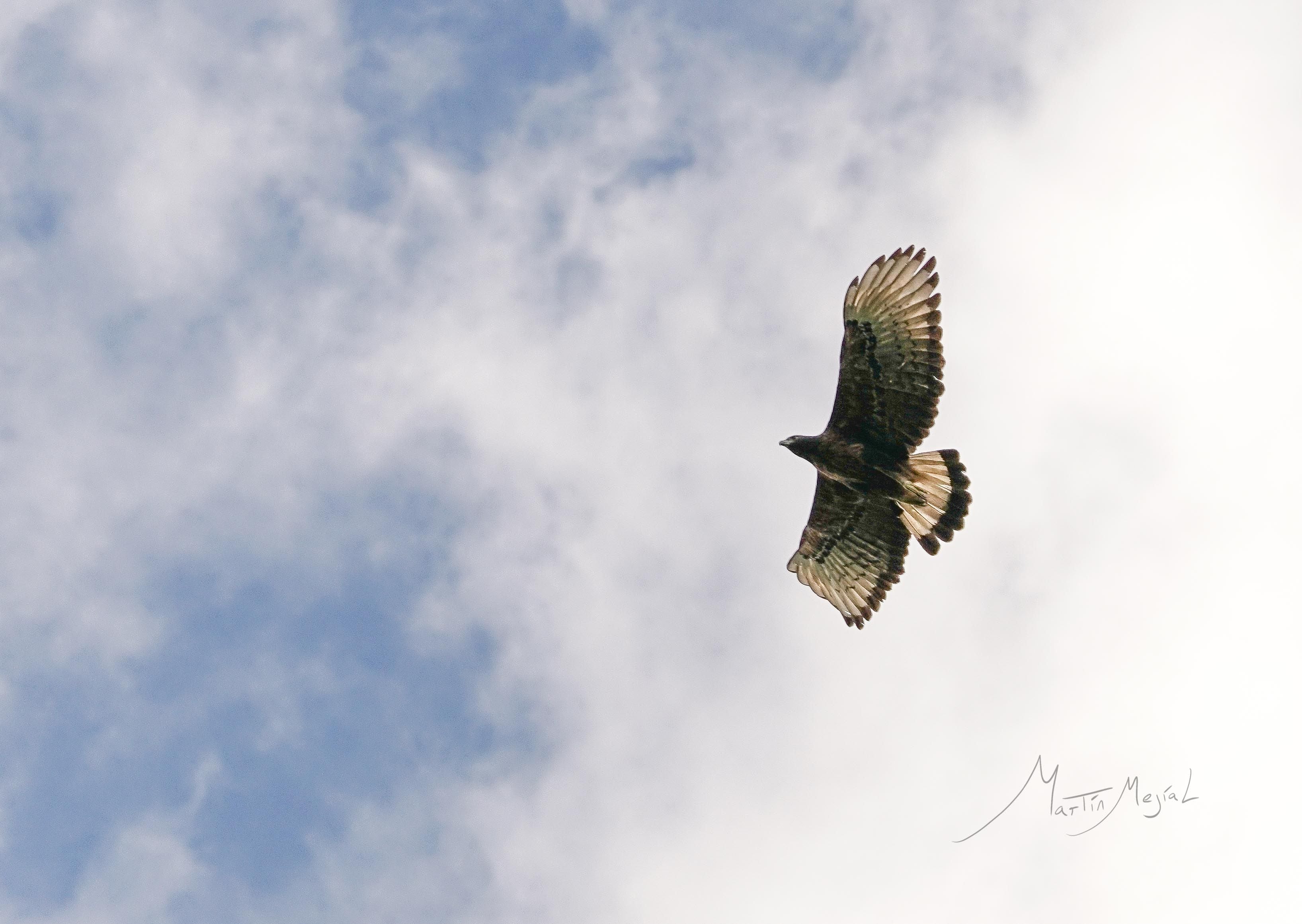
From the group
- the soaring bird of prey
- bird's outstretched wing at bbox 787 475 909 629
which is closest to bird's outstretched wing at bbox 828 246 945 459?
the soaring bird of prey

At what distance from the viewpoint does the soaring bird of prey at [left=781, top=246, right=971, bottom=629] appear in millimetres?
17453

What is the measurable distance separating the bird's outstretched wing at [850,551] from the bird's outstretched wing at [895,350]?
1.44 meters

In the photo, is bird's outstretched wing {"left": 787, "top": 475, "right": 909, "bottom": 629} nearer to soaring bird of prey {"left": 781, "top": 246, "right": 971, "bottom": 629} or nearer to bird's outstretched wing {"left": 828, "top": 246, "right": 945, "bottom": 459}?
soaring bird of prey {"left": 781, "top": 246, "right": 971, "bottom": 629}

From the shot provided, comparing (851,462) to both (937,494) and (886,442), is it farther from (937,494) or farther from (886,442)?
(937,494)

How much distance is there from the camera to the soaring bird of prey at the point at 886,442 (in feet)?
57.3

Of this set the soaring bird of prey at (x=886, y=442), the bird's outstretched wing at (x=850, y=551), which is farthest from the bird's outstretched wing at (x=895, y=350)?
the bird's outstretched wing at (x=850, y=551)

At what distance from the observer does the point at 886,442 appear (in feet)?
59.2

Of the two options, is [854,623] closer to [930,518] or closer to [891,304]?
[930,518]

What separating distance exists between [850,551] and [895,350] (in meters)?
3.56

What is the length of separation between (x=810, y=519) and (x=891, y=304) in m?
3.83

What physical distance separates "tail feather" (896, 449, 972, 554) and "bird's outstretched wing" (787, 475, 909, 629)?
2.02 feet

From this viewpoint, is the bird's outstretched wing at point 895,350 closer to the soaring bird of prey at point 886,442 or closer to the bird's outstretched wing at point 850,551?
the soaring bird of prey at point 886,442

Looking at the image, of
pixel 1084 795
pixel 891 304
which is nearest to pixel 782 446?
pixel 891 304

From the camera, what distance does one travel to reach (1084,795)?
20125mm
